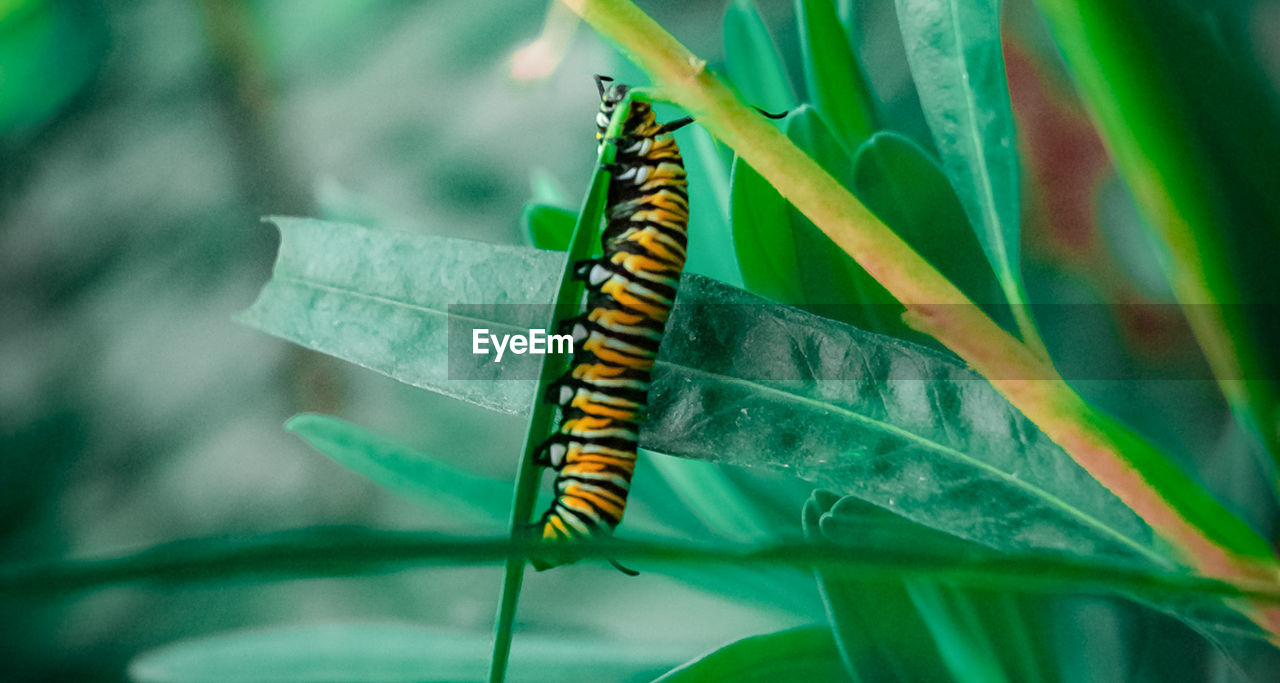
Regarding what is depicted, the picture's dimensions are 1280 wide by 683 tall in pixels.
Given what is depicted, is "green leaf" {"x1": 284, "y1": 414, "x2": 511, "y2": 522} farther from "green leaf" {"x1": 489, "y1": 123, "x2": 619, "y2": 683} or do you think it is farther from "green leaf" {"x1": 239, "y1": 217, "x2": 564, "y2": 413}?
"green leaf" {"x1": 489, "y1": 123, "x2": 619, "y2": 683}

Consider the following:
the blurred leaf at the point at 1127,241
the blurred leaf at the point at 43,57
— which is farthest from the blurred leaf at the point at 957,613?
the blurred leaf at the point at 43,57

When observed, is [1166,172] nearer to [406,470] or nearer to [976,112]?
[976,112]

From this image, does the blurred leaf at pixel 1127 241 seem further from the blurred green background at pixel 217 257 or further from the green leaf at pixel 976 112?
the blurred green background at pixel 217 257

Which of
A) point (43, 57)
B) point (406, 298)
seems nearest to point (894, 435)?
point (406, 298)

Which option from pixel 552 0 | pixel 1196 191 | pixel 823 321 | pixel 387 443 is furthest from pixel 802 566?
pixel 552 0

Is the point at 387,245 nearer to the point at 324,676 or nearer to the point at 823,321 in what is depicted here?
the point at 823,321

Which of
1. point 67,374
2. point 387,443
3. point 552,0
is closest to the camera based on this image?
point 387,443

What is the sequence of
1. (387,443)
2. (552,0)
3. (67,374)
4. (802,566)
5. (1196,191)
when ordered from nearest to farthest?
(802,566) < (1196,191) < (387,443) < (552,0) < (67,374)

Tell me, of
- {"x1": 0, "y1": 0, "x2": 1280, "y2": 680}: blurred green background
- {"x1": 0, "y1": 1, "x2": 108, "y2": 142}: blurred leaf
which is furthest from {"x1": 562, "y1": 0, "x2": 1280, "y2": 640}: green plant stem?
{"x1": 0, "y1": 1, "x2": 108, "y2": 142}: blurred leaf
